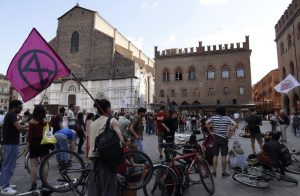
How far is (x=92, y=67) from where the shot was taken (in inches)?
1858

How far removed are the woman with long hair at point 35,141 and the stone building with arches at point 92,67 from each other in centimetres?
3833

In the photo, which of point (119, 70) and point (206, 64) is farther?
point (119, 70)

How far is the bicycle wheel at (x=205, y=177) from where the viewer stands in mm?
5312

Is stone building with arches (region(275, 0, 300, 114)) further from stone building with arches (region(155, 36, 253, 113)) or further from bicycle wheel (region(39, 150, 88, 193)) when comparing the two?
bicycle wheel (region(39, 150, 88, 193))

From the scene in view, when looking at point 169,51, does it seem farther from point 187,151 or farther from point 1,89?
point 1,89

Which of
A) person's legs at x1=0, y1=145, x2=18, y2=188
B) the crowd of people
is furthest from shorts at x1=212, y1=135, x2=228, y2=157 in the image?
person's legs at x1=0, y1=145, x2=18, y2=188

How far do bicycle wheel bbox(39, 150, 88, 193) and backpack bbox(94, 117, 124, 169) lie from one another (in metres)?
1.55

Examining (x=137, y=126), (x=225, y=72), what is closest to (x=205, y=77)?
(x=225, y=72)

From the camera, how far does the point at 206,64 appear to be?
40.6m

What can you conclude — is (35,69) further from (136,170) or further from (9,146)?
(136,170)

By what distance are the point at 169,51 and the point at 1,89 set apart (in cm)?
6384

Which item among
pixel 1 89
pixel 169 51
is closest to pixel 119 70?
pixel 169 51

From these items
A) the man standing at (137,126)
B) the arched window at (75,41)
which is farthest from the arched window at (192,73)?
the man standing at (137,126)

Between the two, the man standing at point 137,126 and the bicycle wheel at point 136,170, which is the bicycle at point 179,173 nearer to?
the bicycle wheel at point 136,170
